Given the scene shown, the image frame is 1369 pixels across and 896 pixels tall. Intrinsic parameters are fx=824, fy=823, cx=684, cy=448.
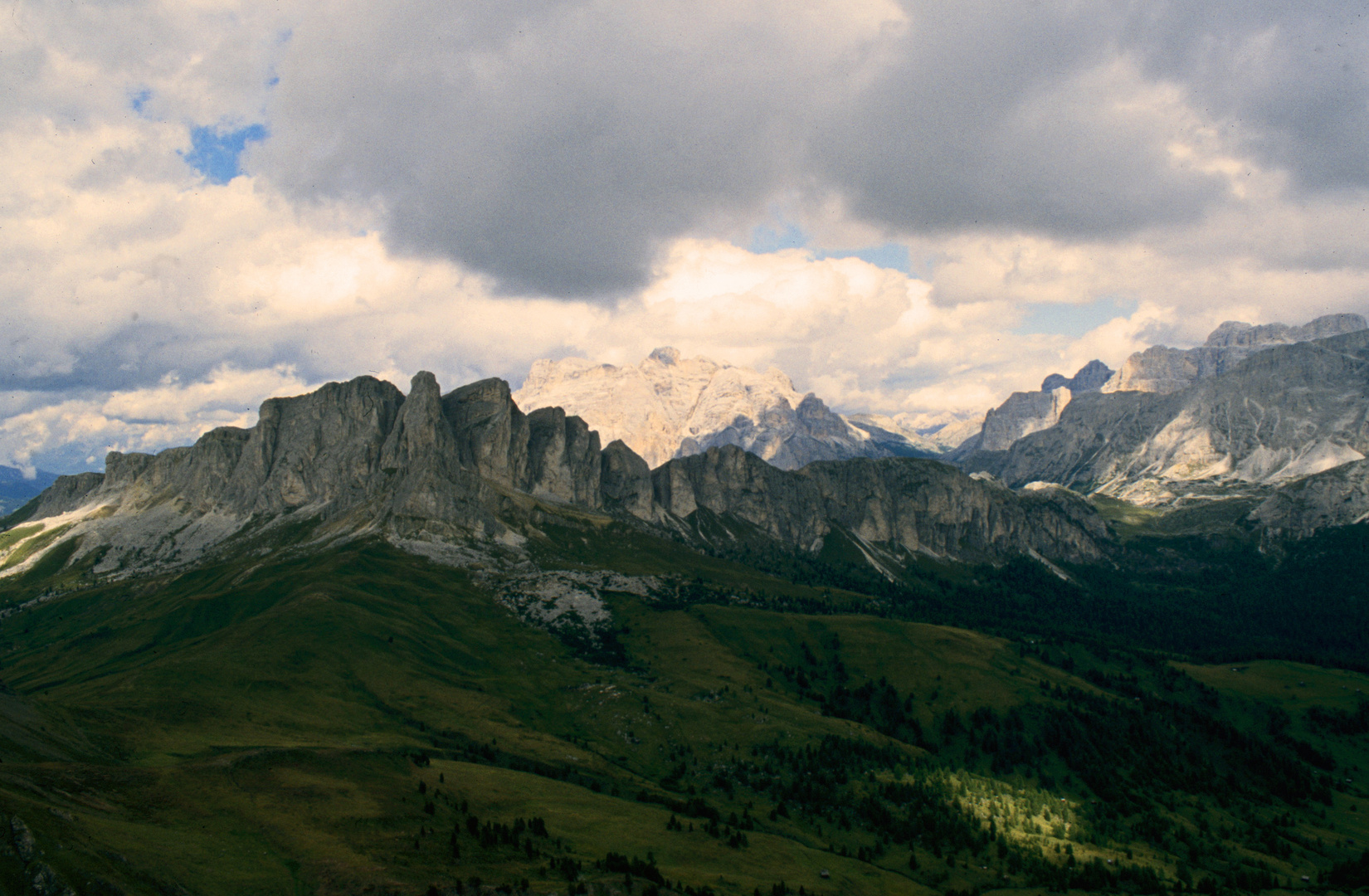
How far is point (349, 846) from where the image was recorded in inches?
4075

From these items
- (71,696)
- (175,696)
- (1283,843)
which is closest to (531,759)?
(175,696)

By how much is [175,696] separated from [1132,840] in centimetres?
21574

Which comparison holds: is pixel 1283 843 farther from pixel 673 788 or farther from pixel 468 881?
pixel 468 881

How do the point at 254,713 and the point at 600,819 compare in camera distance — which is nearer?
the point at 600,819

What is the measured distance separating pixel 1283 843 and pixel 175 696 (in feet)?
829

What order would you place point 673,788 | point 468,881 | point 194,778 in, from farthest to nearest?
point 673,788 → point 194,778 → point 468,881

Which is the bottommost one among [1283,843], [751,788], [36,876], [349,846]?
[1283,843]

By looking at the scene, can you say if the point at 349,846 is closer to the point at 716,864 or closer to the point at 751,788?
the point at 716,864

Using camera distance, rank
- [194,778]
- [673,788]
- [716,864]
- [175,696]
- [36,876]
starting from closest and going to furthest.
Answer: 1. [36,876]
2. [194,778]
3. [716,864]
4. [175,696]
5. [673,788]

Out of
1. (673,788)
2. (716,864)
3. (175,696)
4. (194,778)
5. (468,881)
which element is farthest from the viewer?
(673,788)

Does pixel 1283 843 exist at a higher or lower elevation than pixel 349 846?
lower

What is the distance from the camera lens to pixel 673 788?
188 m

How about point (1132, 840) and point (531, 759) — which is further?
point (1132, 840)

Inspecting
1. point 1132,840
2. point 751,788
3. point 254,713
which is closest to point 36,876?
point 254,713
